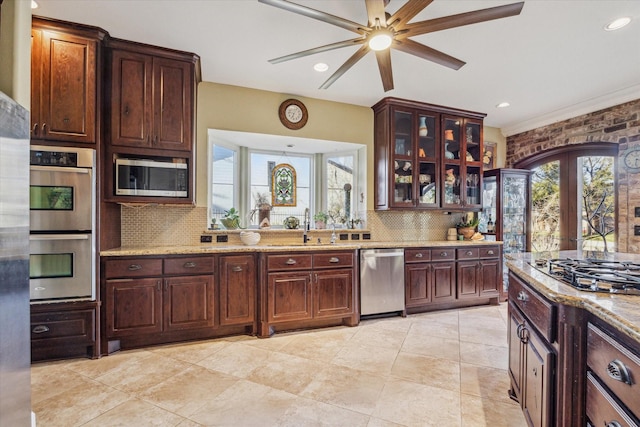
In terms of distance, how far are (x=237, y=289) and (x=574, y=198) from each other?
465 cm

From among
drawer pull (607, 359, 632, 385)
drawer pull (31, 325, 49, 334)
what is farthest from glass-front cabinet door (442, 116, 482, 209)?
drawer pull (31, 325, 49, 334)

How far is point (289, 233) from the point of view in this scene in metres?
3.84

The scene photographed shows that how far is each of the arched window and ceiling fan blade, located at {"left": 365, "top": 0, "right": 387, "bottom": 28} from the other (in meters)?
3.76

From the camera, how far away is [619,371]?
866mm

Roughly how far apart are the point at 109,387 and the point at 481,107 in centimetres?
505


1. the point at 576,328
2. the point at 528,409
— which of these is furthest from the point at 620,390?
the point at 528,409

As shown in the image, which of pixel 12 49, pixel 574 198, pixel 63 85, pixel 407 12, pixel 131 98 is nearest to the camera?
pixel 12 49

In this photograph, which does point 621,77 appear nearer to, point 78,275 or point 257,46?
point 257,46

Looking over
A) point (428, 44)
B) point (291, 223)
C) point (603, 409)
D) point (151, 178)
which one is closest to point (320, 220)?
point (291, 223)

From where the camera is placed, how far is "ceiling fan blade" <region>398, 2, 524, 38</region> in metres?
1.78

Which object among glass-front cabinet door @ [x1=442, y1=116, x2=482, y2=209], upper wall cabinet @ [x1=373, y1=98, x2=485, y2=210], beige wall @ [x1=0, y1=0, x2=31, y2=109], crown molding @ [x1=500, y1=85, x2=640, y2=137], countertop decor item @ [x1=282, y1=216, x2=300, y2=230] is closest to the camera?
beige wall @ [x1=0, y1=0, x2=31, y2=109]

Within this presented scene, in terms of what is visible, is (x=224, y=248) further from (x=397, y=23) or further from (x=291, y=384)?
(x=397, y=23)

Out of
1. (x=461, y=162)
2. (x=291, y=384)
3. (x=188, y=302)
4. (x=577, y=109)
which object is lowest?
(x=291, y=384)

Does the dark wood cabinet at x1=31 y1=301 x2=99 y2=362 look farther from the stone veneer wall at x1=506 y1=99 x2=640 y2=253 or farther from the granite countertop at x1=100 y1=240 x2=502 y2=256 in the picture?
the stone veneer wall at x1=506 y1=99 x2=640 y2=253
